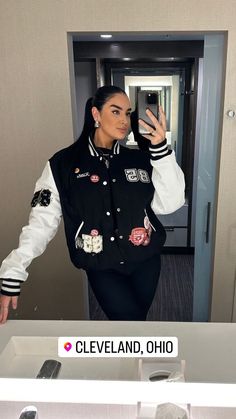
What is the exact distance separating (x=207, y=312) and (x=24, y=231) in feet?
5.20

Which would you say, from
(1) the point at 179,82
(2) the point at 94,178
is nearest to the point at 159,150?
(2) the point at 94,178

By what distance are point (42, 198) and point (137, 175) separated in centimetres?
36

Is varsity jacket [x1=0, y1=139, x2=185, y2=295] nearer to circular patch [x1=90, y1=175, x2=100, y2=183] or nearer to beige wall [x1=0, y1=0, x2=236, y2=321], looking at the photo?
circular patch [x1=90, y1=175, x2=100, y2=183]

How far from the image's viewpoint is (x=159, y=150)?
3.47 ft

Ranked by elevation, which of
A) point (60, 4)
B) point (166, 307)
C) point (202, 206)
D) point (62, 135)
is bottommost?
point (166, 307)

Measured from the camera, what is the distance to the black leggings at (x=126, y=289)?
4.01 ft

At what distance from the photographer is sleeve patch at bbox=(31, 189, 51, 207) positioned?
1.16m

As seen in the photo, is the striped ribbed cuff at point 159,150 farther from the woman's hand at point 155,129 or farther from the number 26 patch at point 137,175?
the number 26 patch at point 137,175

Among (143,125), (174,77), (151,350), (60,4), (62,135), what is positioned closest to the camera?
(151,350)

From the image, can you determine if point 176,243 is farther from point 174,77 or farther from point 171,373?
point 171,373

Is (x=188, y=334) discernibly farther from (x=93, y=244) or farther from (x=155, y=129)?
(x=155, y=129)

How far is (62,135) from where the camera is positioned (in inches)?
74.1

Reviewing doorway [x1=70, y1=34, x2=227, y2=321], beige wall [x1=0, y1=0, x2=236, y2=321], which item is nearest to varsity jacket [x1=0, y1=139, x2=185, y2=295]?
beige wall [x1=0, y1=0, x2=236, y2=321]

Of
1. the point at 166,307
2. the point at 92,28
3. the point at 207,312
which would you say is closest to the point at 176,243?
the point at 166,307
